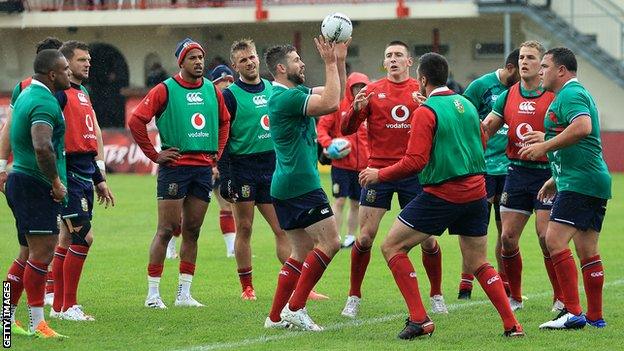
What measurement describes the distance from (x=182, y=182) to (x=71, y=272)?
1327mm

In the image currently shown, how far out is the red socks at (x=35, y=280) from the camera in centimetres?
985

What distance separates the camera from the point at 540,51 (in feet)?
37.9

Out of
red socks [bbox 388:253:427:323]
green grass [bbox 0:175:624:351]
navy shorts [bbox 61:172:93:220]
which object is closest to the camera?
green grass [bbox 0:175:624:351]

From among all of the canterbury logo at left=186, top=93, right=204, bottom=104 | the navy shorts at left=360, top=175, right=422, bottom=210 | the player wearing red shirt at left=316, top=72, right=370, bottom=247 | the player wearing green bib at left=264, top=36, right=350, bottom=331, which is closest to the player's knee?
the canterbury logo at left=186, top=93, right=204, bottom=104

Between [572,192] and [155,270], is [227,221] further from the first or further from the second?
[572,192]

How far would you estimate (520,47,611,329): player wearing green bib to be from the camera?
10.3m

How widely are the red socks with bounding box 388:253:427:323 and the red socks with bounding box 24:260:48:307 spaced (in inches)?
110

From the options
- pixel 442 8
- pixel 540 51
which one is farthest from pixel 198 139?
pixel 442 8

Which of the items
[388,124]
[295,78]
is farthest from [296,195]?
[388,124]

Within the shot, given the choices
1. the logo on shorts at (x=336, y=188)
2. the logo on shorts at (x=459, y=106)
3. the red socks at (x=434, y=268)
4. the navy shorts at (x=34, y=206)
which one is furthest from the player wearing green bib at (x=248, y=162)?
the logo on shorts at (x=336, y=188)

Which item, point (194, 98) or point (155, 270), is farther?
point (155, 270)

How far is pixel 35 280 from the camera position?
9859 millimetres

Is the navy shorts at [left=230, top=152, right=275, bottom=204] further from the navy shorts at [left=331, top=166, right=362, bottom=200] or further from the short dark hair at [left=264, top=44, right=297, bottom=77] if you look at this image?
the navy shorts at [left=331, top=166, right=362, bottom=200]

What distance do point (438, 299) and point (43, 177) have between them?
12.8 ft
